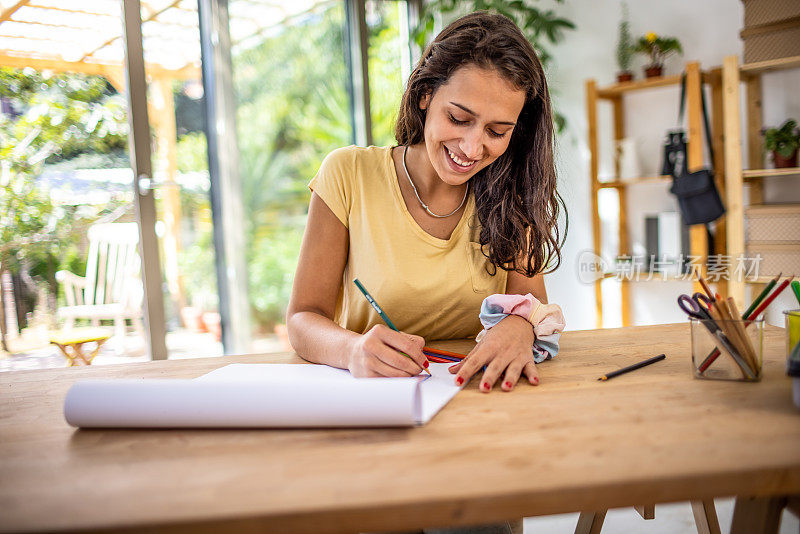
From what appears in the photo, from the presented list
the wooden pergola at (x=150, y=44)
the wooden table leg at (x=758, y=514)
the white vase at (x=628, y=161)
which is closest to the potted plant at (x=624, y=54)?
the white vase at (x=628, y=161)

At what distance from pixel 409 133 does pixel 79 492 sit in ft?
3.54

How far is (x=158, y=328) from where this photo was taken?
2.71 meters

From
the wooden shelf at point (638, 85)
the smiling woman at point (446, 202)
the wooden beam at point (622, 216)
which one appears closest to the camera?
the smiling woman at point (446, 202)

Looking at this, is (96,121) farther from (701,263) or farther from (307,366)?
(701,263)

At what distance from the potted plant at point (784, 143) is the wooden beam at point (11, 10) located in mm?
3064

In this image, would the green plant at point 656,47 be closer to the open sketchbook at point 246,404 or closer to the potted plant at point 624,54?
the potted plant at point 624,54

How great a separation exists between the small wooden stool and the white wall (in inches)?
87.8

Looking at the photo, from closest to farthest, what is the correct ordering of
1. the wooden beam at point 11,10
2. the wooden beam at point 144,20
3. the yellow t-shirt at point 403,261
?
the yellow t-shirt at point 403,261 → the wooden beam at point 11,10 → the wooden beam at point 144,20

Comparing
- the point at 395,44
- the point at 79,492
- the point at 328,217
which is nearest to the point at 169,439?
the point at 79,492

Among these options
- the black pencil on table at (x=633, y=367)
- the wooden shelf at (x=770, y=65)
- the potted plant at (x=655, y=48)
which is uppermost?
the potted plant at (x=655, y=48)

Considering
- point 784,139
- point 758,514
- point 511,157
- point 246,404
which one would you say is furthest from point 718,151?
point 246,404

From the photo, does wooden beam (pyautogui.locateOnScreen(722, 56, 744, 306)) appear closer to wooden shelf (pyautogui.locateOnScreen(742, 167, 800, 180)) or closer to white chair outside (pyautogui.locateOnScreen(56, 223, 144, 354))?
wooden shelf (pyautogui.locateOnScreen(742, 167, 800, 180))

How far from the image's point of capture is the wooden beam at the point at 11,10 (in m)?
2.38

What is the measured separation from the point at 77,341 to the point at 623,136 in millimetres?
2883
